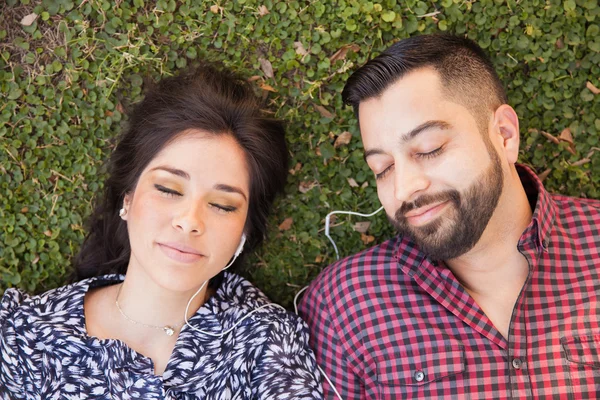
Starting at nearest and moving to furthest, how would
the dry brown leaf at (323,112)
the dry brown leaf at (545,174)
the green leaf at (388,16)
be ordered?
the green leaf at (388,16) < the dry brown leaf at (323,112) < the dry brown leaf at (545,174)

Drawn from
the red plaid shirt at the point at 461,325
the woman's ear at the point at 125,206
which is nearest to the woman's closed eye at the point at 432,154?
the red plaid shirt at the point at 461,325

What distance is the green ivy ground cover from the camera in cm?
339

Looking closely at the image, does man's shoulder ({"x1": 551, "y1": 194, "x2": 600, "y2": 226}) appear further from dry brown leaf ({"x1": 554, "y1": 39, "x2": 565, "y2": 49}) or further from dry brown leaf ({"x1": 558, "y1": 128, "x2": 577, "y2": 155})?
dry brown leaf ({"x1": 554, "y1": 39, "x2": 565, "y2": 49})

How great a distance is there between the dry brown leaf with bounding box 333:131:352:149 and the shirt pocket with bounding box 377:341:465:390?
120cm

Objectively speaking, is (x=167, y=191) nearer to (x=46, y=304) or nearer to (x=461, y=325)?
(x=46, y=304)

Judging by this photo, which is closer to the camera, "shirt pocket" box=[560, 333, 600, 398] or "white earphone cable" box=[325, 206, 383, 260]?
"shirt pocket" box=[560, 333, 600, 398]

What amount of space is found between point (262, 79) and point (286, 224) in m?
0.84

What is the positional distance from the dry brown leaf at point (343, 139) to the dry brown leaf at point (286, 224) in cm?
51

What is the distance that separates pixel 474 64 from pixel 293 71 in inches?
39.7

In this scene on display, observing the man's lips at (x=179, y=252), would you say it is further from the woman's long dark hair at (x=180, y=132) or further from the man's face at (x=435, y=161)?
the man's face at (x=435, y=161)

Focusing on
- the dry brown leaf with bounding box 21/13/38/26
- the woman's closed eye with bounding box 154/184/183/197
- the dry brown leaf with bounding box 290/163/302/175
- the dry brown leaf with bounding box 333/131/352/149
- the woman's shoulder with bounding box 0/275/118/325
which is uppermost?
the dry brown leaf with bounding box 21/13/38/26

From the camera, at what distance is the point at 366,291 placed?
10.2 feet

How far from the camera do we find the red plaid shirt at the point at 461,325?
9.39 ft

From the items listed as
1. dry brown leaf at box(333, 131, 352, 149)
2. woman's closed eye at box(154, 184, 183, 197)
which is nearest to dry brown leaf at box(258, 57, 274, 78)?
dry brown leaf at box(333, 131, 352, 149)
